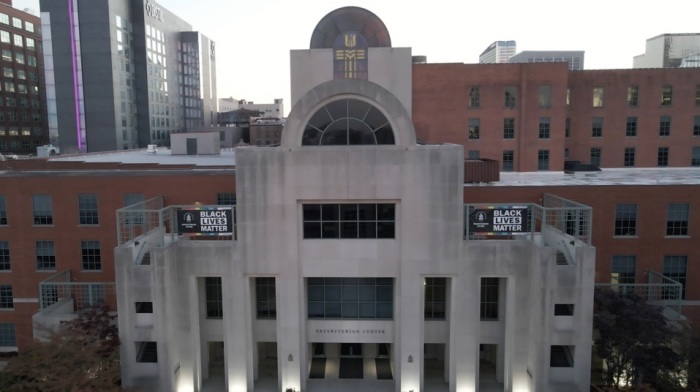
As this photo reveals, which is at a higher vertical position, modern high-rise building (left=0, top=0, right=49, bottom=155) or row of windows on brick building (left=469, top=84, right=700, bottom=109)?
modern high-rise building (left=0, top=0, right=49, bottom=155)

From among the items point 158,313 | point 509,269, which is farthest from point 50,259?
point 509,269

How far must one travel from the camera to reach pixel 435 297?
30.5 m

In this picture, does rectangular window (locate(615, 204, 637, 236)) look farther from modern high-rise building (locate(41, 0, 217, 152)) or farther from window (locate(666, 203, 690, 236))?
modern high-rise building (locate(41, 0, 217, 152))

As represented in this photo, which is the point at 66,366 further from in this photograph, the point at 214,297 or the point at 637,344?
the point at 637,344

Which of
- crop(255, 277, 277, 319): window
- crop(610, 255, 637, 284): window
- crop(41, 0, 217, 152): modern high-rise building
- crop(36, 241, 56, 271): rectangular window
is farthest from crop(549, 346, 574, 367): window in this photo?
crop(41, 0, 217, 152): modern high-rise building

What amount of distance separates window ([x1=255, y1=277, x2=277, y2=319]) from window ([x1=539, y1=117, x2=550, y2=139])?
32411 mm

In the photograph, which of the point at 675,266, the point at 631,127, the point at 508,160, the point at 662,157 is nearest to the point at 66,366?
the point at 675,266

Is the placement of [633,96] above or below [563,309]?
above

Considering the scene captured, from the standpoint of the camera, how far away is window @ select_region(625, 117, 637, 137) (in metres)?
50.3

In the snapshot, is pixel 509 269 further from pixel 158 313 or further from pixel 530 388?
pixel 158 313

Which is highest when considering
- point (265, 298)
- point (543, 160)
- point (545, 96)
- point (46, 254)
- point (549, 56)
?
point (549, 56)

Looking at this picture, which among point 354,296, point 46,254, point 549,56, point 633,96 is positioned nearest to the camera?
point 354,296

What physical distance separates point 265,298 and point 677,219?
2865 centimetres

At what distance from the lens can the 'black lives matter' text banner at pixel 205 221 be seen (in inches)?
1117
